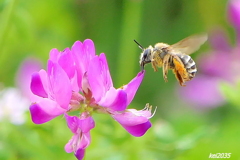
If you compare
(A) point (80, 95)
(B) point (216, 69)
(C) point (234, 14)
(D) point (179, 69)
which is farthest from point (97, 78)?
(B) point (216, 69)

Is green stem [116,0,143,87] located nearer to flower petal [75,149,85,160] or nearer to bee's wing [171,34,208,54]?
bee's wing [171,34,208,54]

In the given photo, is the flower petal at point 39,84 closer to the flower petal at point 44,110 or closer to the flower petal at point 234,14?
the flower petal at point 44,110

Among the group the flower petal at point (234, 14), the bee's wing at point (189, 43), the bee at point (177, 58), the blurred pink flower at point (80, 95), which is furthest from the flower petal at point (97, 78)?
the flower petal at point (234, 14)

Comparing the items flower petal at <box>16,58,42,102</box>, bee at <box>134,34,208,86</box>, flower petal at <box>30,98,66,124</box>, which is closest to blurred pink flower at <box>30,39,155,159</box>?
flower petal at <box>30,98,66,124</box>

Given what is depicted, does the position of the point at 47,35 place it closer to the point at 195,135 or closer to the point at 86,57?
the point at 195,135

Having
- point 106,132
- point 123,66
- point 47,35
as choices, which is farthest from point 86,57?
point 47,35

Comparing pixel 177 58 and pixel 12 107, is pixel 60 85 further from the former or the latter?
pixel 12 107
